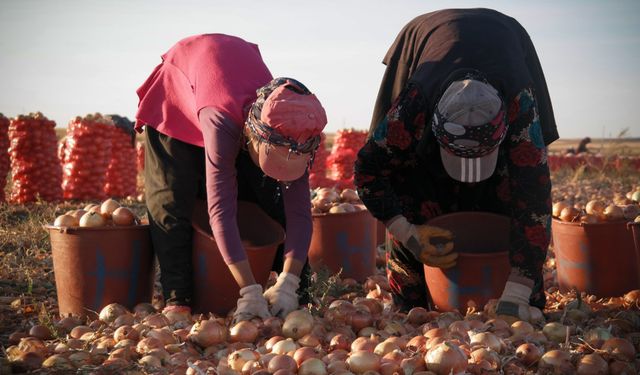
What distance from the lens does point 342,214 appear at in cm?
410

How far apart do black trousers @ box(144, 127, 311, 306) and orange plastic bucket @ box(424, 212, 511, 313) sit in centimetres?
63

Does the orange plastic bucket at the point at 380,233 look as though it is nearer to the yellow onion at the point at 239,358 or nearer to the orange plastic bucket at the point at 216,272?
the orange plastic bucket at the point at 216,272

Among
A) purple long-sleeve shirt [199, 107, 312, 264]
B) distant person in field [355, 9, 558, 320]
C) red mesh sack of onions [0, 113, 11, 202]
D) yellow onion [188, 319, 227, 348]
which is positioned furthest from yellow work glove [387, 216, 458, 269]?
red mesh sack of onions [0, 113, 11, 202]

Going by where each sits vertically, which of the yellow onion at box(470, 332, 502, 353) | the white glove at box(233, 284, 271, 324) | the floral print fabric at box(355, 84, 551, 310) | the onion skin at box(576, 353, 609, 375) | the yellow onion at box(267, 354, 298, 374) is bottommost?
the onion skin at box(576, 353, 609, 375)

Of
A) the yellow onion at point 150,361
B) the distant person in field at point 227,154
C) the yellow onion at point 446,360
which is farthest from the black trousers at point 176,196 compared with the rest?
the yellow onion at point 446,360

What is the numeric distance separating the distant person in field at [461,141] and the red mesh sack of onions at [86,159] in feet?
20.5

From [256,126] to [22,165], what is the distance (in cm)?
656

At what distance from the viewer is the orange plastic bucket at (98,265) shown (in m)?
3.16

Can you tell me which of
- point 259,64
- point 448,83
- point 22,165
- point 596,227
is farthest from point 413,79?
point 22,165

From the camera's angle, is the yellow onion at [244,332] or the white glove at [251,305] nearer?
the yellow onion at [244,332]

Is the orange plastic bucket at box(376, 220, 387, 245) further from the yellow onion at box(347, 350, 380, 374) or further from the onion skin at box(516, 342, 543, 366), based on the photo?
the yellow onion at box(347, 350, 380, 374)

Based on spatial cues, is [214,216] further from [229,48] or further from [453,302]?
[453,302]

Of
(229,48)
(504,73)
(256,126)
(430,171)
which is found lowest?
(430,171)

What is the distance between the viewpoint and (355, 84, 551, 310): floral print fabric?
9.19 ft
